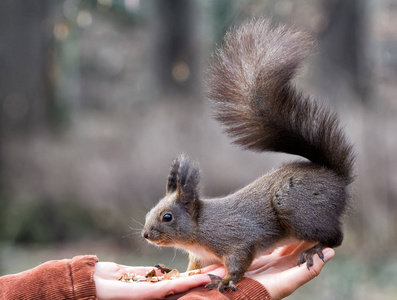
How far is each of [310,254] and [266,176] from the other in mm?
341

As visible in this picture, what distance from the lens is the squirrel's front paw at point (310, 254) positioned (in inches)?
71.7

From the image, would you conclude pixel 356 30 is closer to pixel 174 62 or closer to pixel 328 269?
pixel 174 62

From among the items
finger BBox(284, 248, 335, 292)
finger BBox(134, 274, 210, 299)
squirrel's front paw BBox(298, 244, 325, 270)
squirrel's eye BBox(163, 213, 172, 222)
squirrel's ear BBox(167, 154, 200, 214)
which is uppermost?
squirrel's ear BBox(167, 154, 200, 214)

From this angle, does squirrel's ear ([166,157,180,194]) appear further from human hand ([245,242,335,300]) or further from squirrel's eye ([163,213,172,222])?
human hand ([245,242,335,300])

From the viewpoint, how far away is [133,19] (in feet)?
20.1

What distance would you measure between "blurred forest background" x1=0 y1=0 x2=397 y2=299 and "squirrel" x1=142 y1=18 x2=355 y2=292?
1.95m

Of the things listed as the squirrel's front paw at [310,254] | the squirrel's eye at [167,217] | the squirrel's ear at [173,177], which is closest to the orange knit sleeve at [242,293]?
the squirrel's front paw at [310,254]

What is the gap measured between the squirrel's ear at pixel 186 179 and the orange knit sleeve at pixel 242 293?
346mm

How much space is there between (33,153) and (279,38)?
3.34m

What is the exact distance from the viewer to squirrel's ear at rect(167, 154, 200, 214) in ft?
6.48

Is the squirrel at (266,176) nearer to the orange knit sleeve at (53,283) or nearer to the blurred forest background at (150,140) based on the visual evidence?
the orange knit sleeve at (53,283)

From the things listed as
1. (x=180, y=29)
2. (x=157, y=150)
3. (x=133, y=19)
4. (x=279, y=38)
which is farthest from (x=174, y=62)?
(x=279, y=38)

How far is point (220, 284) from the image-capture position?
5.85 ft

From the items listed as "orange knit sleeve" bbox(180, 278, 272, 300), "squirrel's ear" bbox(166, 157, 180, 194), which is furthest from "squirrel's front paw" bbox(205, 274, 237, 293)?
"squirrel's ear" bbox(166, 157, 180, 194)
